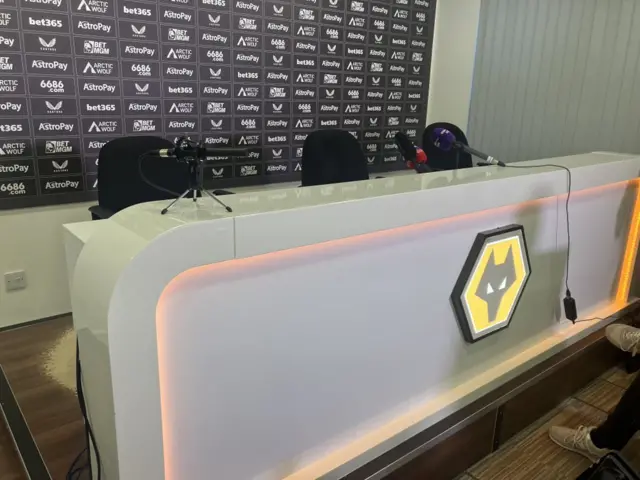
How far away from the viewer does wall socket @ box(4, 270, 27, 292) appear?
112 inches

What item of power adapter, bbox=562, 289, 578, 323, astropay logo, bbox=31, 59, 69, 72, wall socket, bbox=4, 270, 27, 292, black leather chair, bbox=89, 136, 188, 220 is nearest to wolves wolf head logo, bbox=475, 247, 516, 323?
power adapter, bbox=562, 289, 578, 323

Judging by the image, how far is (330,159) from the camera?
9.87ft

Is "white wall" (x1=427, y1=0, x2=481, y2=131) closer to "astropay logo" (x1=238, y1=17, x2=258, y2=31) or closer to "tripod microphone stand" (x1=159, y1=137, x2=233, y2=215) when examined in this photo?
"astropay logo" (x1=238, y1=17, x2=258, y2=31)

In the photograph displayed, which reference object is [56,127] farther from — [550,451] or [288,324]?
[550,451]

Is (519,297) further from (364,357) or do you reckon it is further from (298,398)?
(298,398)

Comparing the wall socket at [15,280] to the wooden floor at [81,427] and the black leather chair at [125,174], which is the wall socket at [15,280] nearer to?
the wooden floor at [81,427]

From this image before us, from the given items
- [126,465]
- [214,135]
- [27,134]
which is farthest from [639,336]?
[27,134]

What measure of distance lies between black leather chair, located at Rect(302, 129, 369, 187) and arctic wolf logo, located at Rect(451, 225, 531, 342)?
1.22m

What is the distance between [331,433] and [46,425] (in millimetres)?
1234

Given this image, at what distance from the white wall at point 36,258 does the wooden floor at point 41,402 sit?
4.1 inches

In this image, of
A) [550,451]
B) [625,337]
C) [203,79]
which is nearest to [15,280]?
[203,79]

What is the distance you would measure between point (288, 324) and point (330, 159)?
69.6 inches

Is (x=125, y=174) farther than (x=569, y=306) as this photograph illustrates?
Yes

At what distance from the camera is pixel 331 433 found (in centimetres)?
161
